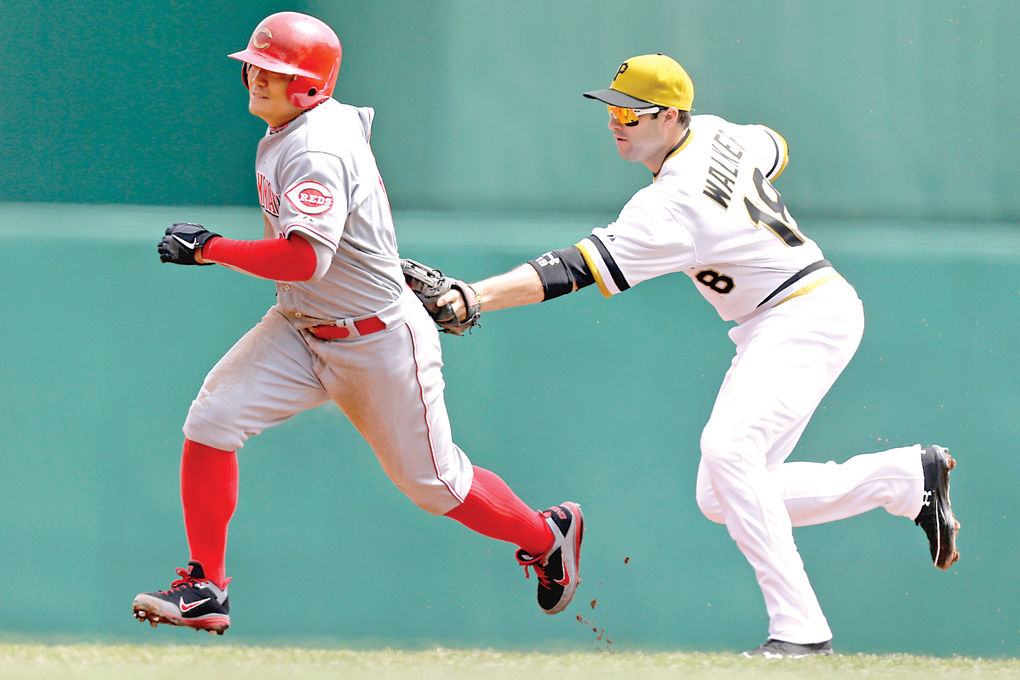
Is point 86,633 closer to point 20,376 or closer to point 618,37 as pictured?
point 20,376

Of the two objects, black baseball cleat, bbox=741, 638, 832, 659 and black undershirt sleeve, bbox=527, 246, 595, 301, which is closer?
black baseball cleat, bbox=741, 638, 832, 659

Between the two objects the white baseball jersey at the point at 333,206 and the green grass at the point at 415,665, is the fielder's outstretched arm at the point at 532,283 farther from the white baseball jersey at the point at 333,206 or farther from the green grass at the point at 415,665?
the green grass at the point at 415,665

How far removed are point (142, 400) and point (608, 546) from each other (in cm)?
193

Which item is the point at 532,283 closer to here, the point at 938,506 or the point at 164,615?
the point at 164,615

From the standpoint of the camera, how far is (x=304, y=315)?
3.58m

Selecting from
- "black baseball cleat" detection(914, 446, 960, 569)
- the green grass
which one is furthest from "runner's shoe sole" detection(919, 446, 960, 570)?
the green grass

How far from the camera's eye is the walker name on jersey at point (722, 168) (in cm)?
388

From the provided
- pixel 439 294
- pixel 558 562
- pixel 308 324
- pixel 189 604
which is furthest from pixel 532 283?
pixel 189 604

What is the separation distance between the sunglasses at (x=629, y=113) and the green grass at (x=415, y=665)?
1.73 meters

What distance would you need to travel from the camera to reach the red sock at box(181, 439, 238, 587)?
360cm

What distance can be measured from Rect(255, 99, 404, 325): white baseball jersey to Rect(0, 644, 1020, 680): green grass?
1037 mm

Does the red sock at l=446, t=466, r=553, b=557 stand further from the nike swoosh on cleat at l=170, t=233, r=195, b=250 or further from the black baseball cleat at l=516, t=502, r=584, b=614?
the nike swoosh on cleat at l=170, t=233, r=195, b=250

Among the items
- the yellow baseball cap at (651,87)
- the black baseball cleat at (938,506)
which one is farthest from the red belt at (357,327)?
the black baseball cleat at (938,506)

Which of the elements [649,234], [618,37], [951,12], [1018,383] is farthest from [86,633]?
[951,12]
